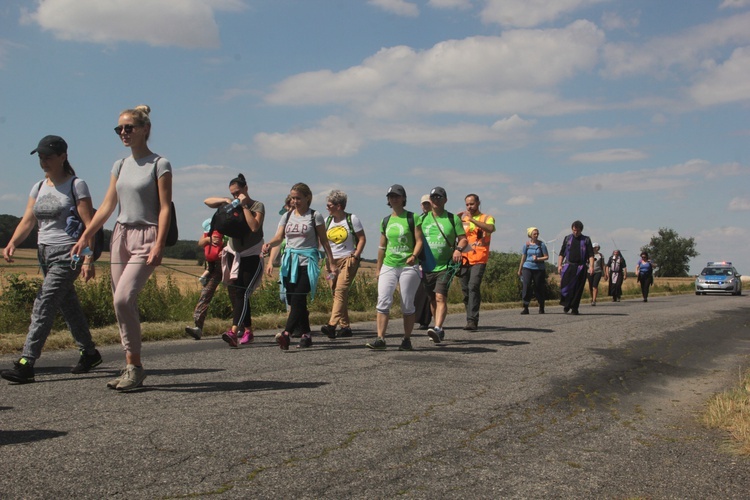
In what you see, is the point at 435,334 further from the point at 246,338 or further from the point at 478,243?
the point at 478,243

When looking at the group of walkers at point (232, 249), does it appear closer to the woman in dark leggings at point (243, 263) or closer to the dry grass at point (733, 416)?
the woman in dark leggings at point (243, 263)

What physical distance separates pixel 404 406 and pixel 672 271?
16047 cm

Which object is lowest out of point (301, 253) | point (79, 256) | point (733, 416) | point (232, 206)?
point (733, 416)

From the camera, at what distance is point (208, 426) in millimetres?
4695

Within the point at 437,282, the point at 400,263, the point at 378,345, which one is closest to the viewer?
the point at 378,345

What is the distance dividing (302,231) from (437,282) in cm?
202

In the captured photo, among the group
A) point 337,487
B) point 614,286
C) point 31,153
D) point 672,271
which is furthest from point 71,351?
point 672,271

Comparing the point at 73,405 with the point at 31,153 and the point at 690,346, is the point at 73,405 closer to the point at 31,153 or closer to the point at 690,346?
the point at 31,153

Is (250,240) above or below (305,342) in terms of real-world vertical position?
above

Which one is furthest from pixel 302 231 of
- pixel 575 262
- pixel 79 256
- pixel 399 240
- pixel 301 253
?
pixel 575 262

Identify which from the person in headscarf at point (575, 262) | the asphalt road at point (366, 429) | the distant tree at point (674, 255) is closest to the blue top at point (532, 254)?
the person in headscarf at point (575, 262)

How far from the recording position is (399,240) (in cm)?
899

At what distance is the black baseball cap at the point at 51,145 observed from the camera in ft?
21.3

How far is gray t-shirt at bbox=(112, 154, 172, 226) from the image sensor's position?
5.91m
